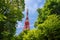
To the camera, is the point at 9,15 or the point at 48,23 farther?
the point at 48,23

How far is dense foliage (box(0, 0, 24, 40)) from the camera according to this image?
16297 millimetres

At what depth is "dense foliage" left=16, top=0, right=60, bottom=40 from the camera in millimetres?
21859

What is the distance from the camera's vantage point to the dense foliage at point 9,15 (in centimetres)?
1630

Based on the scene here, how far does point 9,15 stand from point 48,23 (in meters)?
6.17

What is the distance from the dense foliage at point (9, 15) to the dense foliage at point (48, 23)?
5014mm

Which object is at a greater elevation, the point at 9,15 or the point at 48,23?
the point at 48,23

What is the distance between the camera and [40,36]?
2258cm

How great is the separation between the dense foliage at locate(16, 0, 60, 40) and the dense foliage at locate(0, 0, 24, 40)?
5014 millimetres

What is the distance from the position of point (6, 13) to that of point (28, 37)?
818cm

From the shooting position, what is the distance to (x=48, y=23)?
864 inches

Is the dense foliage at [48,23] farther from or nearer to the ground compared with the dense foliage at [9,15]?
farther from the ground

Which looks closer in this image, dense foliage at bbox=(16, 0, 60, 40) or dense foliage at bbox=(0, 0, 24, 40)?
dense foliage at bbox=(0, 0, 24, 40)

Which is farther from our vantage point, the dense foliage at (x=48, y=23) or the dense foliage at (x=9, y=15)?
the dense foliage at (x=48, y=23)

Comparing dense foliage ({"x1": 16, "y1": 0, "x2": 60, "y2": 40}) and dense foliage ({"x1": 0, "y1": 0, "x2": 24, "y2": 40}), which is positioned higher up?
dense foliage ({"x1": 16, "y1": 0, "x2": 60, "y2": 40})
